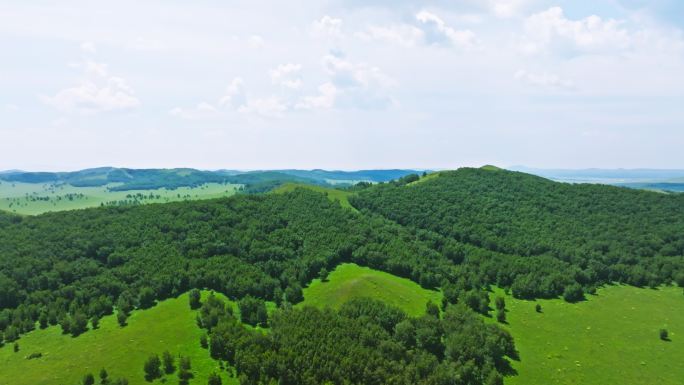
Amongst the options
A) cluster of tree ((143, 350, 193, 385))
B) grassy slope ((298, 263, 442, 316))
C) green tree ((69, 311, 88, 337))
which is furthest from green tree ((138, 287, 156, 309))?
grassy slope ((298, 263, 442, 316))

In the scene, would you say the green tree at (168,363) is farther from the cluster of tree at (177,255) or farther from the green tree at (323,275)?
the green tree at (323,275)

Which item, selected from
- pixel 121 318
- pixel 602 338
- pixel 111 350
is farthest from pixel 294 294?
pixel 602 338

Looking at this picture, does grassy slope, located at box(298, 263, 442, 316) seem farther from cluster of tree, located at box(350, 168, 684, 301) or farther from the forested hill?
cluster of tree, located at box(350, 168, 684, 301)

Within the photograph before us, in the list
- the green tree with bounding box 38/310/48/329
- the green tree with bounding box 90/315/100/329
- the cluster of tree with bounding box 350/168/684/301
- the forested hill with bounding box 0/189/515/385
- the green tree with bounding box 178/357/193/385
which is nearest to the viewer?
the green tree with bounding box 178/357/193/385

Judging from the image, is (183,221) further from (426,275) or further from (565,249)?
(565,249)

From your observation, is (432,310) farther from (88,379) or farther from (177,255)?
(177,255)

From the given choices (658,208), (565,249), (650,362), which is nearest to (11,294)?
(650,362)
